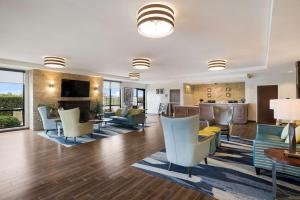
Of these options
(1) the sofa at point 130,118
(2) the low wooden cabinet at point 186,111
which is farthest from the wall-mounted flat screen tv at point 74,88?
(2) the low wooden cabinet at point 186,111

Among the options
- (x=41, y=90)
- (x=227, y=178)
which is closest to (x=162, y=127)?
(x=227, y=178)

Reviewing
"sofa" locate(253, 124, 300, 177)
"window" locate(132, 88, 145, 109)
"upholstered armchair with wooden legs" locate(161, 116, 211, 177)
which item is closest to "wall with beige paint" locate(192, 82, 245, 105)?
"window" locate(132, 88, 145, 109)

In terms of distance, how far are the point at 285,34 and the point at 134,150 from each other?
155 inches

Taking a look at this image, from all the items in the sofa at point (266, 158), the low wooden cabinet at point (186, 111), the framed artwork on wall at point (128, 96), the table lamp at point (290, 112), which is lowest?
the sofa at point (266, 158)

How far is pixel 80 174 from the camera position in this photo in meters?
2.94

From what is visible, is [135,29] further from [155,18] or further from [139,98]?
[139,98]

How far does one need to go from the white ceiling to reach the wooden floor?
2616mm

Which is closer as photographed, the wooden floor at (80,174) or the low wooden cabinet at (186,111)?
the wooden floor at (80,174)

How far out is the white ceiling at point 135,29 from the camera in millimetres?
2299

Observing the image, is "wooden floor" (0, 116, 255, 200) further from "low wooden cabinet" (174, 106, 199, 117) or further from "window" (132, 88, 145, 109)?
"window" (132, 88, 145, 109)

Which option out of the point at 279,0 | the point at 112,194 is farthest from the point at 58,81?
the point at 279,0

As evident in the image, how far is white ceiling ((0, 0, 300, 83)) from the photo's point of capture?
7.54 ft

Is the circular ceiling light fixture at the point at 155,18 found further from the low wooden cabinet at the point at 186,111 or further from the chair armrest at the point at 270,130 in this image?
the low wooden cabinet at the point at 186,111

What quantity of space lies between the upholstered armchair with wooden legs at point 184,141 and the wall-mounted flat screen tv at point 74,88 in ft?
21.2
